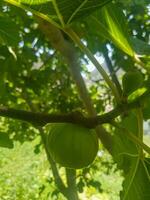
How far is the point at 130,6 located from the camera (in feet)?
9.22

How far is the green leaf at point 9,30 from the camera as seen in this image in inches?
49.2

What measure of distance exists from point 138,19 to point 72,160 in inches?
80.5

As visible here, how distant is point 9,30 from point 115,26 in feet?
1.37

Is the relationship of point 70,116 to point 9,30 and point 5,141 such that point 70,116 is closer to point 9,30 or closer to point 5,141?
point 5,141

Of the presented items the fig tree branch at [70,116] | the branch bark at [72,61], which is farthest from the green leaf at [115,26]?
the branch bark at [72,61]

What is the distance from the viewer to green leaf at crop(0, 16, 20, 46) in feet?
4.10

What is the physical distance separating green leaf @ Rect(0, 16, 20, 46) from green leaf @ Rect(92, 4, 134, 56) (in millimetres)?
347

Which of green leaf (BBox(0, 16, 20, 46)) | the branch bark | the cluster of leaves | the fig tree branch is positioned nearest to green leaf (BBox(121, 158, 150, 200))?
the cluster of leaves

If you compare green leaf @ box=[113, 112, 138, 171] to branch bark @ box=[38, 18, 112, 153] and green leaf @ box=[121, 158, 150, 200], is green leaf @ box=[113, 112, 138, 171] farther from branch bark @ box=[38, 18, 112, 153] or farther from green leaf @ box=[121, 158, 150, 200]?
branch bark @ box=[38, 18, 112, 153]

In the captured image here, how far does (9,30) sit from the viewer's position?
130 cm

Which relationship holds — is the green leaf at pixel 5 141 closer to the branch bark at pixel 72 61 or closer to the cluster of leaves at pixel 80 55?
the cluster of leaves at pixel 80 55

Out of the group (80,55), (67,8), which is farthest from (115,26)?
(80,55)

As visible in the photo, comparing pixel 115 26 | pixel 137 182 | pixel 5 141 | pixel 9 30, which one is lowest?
pixel 137 182

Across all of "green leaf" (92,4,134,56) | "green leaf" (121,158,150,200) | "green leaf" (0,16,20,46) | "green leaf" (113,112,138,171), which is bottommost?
"green leaf" (121,158,150,200)
